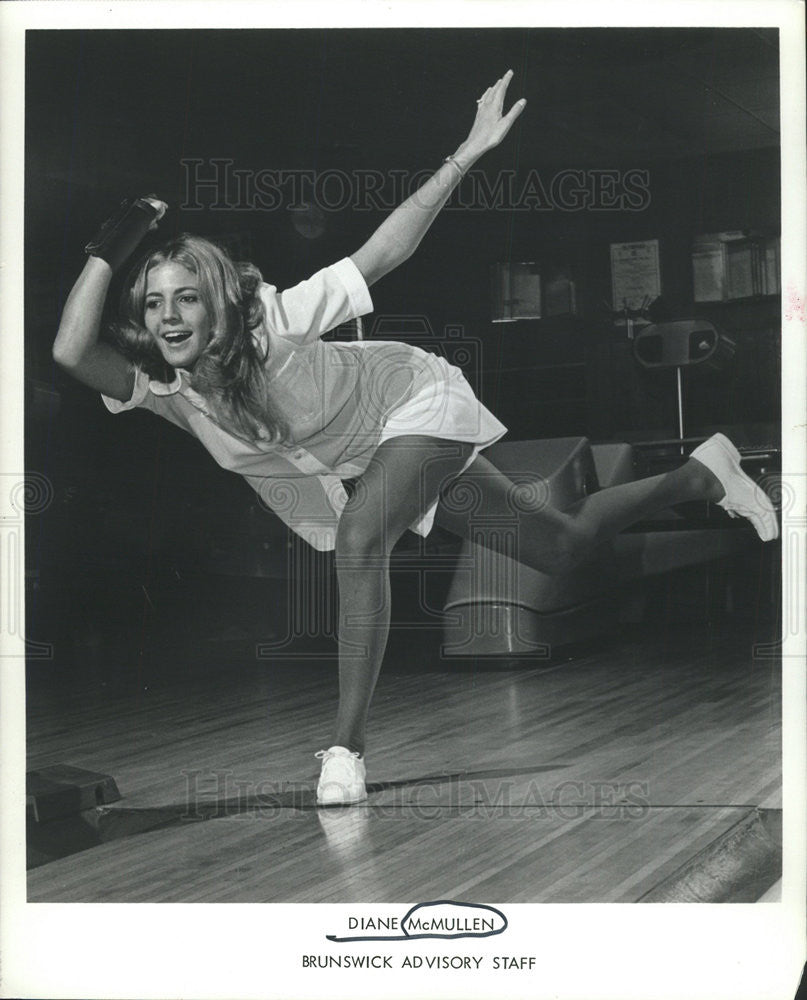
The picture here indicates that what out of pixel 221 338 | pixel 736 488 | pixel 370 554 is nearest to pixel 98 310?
pixel 221 338

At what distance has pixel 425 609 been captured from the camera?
2725mm

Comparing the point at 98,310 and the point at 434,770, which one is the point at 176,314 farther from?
the point at 434,770

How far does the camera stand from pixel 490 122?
2.56 metres

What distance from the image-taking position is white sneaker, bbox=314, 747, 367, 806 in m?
2.59

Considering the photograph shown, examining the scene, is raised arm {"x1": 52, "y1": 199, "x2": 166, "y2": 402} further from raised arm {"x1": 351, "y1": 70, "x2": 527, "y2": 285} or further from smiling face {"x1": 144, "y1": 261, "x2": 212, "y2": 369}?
raised arm {"x1": 351, "y1": 70, "x2": 527, "y2": 285}

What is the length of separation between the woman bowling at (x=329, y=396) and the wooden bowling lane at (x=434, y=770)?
13cm

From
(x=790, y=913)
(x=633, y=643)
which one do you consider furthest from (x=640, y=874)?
(x=633, y=643)

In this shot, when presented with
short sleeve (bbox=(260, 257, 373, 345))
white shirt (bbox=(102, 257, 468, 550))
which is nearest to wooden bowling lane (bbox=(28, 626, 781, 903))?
white shirt (bbox=(102, 257, 468, 550))

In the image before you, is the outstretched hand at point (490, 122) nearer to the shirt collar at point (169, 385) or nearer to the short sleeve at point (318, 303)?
the short sleeve at point (318, 303)

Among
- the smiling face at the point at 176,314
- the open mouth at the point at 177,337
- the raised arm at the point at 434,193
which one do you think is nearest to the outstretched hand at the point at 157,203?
the smiling face at the point at 176,314

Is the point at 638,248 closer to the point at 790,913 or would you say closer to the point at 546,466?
the point at 546,466

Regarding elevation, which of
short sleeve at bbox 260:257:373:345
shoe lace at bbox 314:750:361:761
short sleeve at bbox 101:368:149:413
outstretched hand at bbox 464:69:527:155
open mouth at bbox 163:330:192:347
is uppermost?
outstretched hand at bbox 464:69:527:155

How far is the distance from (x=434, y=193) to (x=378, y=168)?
13 centimetres

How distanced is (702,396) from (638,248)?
14.6 inches
